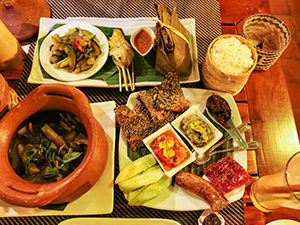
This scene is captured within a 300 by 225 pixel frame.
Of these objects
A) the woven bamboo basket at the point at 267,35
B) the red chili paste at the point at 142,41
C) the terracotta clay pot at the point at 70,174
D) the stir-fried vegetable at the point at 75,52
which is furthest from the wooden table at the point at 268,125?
the stir-fried vegetable at the point at 75,52

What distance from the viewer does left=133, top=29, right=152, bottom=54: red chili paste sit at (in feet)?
7.07

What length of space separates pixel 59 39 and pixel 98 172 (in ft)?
4.41

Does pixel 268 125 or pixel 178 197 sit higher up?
pixel 268 125

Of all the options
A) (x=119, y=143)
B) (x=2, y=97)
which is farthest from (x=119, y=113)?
(x=2, y=97)

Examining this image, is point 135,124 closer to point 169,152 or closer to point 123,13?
point 169,152

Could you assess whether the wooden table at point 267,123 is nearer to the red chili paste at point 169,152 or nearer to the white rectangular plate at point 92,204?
the red chili paste at point 169,152

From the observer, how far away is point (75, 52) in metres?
2.05

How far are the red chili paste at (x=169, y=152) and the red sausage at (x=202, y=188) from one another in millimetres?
101

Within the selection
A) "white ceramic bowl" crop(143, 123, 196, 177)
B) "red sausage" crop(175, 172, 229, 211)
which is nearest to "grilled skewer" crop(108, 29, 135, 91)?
"white ceramic bowl" crop(143, 123, 196, 177)

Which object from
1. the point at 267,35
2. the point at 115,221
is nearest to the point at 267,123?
the point at 267,35

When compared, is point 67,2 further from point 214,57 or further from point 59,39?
point 214,57

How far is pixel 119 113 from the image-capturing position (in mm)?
1804

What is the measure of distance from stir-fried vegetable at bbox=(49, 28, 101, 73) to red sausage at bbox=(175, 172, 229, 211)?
128 cm

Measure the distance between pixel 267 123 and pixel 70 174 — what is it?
1.75m
